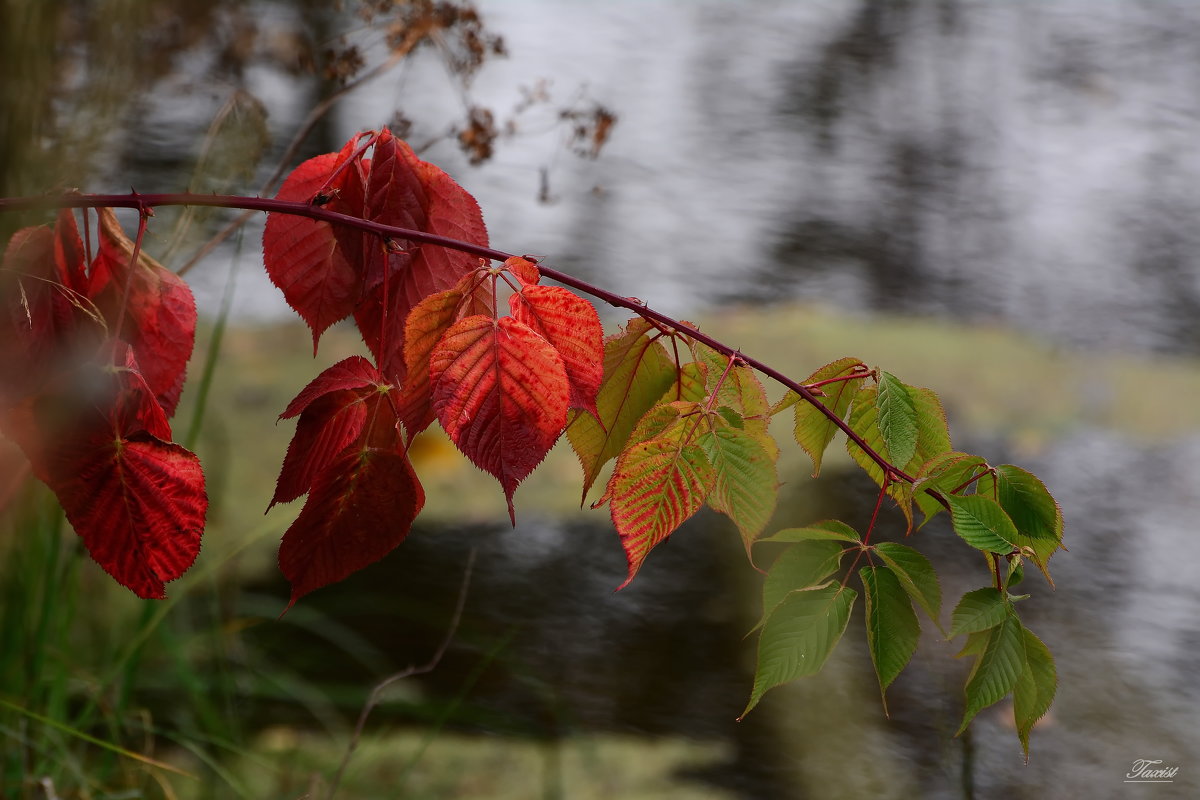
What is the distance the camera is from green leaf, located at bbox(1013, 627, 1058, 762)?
0.38 m

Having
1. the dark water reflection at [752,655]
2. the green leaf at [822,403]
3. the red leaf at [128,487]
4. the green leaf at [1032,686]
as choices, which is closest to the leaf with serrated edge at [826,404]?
the green leaf at [822,403]

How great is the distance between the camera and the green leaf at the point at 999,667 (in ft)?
1.21

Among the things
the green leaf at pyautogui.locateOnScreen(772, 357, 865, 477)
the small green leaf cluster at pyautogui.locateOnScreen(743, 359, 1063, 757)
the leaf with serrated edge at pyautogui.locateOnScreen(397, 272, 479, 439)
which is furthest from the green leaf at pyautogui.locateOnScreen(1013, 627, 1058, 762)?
the leaf with serrated edge at pyautogui.locateOnScreen(397, 272, 479, 439)

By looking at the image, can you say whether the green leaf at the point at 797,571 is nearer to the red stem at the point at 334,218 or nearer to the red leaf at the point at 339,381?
the red stem at the point at 334,218

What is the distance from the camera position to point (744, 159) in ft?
9.84

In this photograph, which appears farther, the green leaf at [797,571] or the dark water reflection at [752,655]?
the dark water reflection at [752,655]

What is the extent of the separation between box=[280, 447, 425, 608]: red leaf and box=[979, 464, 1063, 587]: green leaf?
0.77 feet

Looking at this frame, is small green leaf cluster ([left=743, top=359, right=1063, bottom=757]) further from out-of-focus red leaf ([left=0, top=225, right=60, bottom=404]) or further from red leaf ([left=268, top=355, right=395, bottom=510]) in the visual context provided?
out-of-focus red leaf ([left=0, top=225, right=60, bottom=404])

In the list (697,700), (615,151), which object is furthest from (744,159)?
(697,700)

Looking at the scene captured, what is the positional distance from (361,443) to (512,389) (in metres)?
0.07

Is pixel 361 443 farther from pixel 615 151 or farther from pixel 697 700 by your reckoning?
pixel 615 151

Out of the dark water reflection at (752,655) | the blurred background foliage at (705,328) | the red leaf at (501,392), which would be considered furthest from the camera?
the dark water reflection at (752,655)

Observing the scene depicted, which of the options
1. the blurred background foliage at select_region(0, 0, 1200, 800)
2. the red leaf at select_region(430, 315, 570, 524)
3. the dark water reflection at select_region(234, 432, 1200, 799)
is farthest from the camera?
the dark water reflection at select_region(234, 432, 1200, 799)

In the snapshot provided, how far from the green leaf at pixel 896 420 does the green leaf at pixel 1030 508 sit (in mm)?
A: 39
